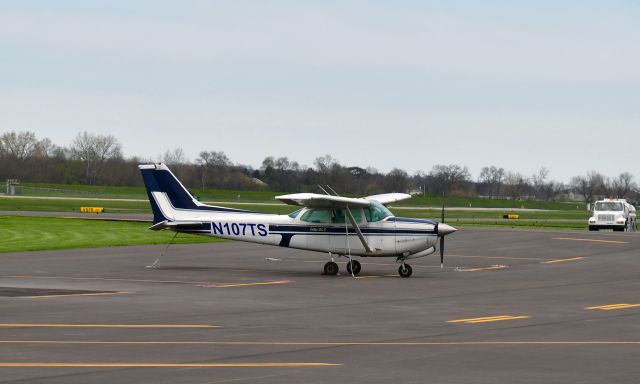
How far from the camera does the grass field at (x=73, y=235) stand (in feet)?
136

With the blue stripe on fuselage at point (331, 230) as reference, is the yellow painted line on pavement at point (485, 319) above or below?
below

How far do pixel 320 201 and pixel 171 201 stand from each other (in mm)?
4994

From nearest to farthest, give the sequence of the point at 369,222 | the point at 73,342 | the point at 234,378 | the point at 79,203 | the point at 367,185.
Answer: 1. the point at 234,378
2. the point at 73,342
3. the point at 369,222
4. the point at 79,203
5. the point at 367,185

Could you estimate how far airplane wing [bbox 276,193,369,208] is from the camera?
30.0 metres

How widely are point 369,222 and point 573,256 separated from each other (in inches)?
488

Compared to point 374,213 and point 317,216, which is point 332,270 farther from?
point 374,213

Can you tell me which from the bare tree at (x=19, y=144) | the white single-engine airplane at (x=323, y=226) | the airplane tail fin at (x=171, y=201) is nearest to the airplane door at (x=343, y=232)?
the white single-engine airplane at (x=323, y=226)

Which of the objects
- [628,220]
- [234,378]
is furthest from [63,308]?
[628,220]

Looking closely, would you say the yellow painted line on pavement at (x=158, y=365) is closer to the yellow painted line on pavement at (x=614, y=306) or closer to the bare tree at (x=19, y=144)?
the yellow painted line on pavement at (x=614, y=306)

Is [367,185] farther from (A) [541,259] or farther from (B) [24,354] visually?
(B) [24,354]

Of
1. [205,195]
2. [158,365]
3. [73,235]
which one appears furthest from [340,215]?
[205,195]

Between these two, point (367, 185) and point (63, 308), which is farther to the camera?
point (367, 185)

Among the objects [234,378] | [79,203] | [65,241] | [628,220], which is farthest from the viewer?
[79,203]

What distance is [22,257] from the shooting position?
35188 mm
